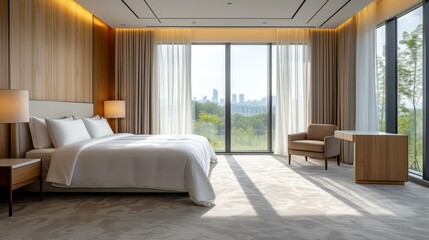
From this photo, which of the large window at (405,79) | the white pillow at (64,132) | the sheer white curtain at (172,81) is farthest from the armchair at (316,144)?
the white pillow at (64,132)

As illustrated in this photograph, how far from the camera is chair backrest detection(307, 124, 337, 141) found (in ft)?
21.9

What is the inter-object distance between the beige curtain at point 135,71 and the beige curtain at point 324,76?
3749 mm

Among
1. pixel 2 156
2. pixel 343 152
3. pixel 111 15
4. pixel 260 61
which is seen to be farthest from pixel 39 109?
pixel 343 152

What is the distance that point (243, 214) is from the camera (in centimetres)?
345

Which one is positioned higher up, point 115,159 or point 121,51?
point 121,51

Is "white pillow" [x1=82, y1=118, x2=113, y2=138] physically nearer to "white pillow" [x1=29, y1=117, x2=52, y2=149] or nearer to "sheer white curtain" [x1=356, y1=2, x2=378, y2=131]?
"white pillow" [x1=29, y1=117, x2=52, y2=149]

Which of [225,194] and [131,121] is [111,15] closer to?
[131,121]

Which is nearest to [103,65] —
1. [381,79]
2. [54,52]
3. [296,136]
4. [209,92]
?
[54,52]

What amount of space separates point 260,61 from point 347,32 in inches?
81.6

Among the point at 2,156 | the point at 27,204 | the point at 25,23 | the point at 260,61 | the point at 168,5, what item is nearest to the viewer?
the point at 27,204

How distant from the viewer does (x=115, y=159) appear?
3.98 m

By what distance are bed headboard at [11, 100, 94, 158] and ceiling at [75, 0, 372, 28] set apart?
1776 millimetres

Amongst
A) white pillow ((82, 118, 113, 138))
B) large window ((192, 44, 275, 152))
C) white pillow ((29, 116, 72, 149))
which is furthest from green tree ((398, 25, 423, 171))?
white pillow ((29, 116, 72, 149))

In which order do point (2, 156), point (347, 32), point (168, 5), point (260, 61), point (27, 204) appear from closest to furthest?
point (27, 204) < point (2, 156) < point (168, 5) < point (347, 32) < point (260, 61)
